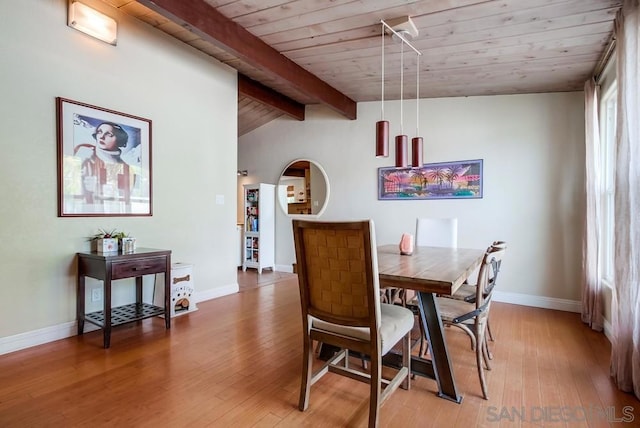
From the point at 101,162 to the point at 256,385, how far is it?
7.39 ft

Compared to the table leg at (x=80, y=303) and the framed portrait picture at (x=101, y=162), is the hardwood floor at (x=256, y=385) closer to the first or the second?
the table leg at (x=80, y=303)

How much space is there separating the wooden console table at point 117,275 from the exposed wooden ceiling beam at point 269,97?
2495 mm

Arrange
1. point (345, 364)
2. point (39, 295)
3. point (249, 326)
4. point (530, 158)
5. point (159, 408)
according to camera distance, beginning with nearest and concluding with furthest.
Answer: point (159, 408)
point (345, 364)
point (39, 295)
point (249, 326)
point (530, 158)

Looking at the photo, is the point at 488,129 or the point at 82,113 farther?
the point at 488,129

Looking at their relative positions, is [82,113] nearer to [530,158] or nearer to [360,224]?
[360,224]

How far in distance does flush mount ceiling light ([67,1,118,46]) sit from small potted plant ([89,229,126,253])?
163 centimetres

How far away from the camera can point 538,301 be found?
3775 millimetres

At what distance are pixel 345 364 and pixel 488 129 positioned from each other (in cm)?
324

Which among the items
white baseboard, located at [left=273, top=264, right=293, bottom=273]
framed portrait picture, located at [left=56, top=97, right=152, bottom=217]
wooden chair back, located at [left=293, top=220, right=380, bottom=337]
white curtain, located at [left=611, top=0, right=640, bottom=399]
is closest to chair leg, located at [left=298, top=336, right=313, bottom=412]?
wooden chair back, located at [left=293, top=220, right=380, bottom=337]

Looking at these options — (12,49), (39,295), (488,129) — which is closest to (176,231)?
(39,295)

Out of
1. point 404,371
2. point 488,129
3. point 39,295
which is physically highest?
point 488,129

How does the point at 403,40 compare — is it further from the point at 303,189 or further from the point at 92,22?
the point at 303,189

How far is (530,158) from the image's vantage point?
3.79 metres

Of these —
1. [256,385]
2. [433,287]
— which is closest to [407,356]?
[433,287]
